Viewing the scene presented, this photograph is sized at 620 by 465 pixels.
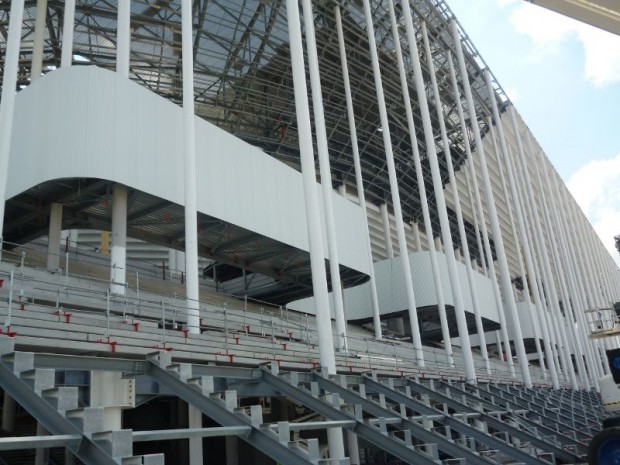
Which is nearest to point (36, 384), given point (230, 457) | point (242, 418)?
point (242, 418)

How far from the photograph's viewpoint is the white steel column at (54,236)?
17516 millimetres

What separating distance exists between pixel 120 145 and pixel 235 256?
9.71 metres

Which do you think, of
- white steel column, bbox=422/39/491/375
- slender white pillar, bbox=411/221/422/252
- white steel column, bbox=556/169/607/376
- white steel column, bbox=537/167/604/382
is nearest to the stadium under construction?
white steel column, bbox=537/167/604/382

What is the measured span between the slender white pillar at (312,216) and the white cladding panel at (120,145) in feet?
17.1

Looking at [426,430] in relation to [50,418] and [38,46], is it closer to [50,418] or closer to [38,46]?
[50,418]

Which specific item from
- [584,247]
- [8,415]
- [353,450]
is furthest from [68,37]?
[584,247]

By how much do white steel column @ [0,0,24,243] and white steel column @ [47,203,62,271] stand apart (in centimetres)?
259

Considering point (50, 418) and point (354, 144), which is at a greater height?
point (354, 144)

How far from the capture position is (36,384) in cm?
662

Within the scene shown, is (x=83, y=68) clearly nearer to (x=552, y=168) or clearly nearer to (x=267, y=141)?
(x=267, y=141)

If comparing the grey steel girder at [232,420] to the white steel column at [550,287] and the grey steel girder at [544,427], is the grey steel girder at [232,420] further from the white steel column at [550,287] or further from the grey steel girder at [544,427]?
the white steel column at [550,287]

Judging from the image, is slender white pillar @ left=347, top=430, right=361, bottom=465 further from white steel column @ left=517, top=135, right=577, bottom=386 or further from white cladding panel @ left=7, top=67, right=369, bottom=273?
white steel column @ left=517, top=135, right=577, bottom=386

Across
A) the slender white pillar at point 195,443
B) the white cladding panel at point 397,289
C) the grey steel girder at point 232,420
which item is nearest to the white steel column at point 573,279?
the white cladding panel at point 397,289

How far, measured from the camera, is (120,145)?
17484mm
